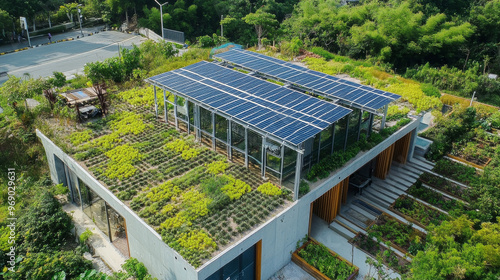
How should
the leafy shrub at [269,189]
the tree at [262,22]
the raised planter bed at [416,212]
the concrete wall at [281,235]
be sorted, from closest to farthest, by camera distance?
1. the concrete wall at [281,235]
2. the leafy shrub at [269,189]
3. the raised planter bed at [416,212]
4. the tree at [262,22]

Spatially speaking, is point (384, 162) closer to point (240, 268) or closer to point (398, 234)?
point (398, 234)

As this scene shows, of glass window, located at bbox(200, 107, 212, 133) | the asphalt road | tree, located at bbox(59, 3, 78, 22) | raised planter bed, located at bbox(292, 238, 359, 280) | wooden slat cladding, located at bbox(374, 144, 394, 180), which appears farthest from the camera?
tree, located at bbox(59, 3, 78, 22)

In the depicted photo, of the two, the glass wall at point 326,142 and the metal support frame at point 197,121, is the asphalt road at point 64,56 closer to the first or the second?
the metal support frame at point 197,121

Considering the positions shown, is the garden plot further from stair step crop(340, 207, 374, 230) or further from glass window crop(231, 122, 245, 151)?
stair step crop(340, 207, 374, 230)

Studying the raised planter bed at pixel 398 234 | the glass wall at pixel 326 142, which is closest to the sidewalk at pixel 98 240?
the glass wall at pixel 326 142

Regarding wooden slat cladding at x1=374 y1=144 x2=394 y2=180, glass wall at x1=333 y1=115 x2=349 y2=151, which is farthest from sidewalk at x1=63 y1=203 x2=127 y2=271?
wooden slat cladding at x1=374 y1=144 x2=394 y2=180
